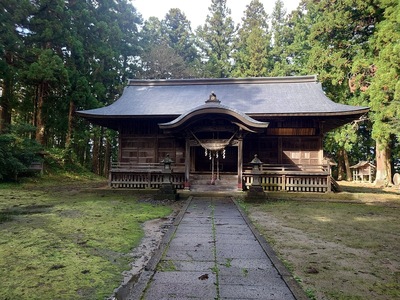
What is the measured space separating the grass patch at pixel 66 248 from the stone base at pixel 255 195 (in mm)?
3503

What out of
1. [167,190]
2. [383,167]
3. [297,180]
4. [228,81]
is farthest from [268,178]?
[383,167]

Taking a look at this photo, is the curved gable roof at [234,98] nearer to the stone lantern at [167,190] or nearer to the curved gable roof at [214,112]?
the curved gable roof at [214,112]

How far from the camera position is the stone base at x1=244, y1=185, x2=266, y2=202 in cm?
967

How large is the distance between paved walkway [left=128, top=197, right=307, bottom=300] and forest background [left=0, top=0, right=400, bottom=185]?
12.1 metres

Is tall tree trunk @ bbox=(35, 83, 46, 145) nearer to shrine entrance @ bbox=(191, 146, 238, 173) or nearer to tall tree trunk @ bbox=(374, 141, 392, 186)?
shrine entrance @ bbox=(191, 146, 238, 173)

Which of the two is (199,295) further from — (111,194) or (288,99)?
(288,99)

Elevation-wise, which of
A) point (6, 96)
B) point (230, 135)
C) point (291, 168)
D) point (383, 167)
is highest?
point (6, 96)

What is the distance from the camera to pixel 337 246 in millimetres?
4492

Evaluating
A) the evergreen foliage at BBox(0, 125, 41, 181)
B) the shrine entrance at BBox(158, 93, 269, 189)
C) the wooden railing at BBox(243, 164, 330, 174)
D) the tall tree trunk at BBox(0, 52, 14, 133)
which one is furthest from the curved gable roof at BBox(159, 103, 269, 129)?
the tall tree trunk at BBox(0, 52, 14, 133)

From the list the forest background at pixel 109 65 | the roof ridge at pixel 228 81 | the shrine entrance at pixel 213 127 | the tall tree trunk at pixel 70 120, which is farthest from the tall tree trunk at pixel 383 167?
the tall tree trunk at pixel 70 120

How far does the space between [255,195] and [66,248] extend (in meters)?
7.11

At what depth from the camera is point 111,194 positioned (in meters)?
11.1

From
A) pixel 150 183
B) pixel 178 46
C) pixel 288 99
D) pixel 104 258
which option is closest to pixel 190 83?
pixel 288 99

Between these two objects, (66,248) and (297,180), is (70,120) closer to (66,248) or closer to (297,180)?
(297,180)
